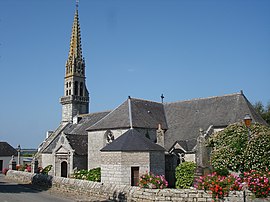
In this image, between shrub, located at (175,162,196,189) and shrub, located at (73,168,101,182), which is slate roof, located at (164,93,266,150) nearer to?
shrub, located at (175,162,196,189)

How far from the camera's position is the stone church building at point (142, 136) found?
1855 centimetres

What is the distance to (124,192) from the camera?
13.6 meters

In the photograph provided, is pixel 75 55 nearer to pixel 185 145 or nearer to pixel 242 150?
pixel 185 145

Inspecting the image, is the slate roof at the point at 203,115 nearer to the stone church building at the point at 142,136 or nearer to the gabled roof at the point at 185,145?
the stone church building at the point at 142,136

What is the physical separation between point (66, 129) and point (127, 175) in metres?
19.3

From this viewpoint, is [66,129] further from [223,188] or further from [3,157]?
[223,188]

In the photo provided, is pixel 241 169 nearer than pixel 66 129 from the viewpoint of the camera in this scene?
Yes

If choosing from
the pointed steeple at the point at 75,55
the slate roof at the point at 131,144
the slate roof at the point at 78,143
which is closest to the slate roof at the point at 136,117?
the slate roof at the point at 78,143

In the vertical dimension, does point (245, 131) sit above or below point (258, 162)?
above

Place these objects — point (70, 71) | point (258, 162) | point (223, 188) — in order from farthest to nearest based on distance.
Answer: point (70, 71), point (258, 162), point (223, 188)

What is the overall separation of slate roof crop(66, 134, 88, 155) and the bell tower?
9610 millimetres

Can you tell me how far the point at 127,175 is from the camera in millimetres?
17922

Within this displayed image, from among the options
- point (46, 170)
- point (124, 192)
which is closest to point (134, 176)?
point (124, 192)

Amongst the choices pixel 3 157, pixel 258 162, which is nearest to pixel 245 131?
pixel 258 162
